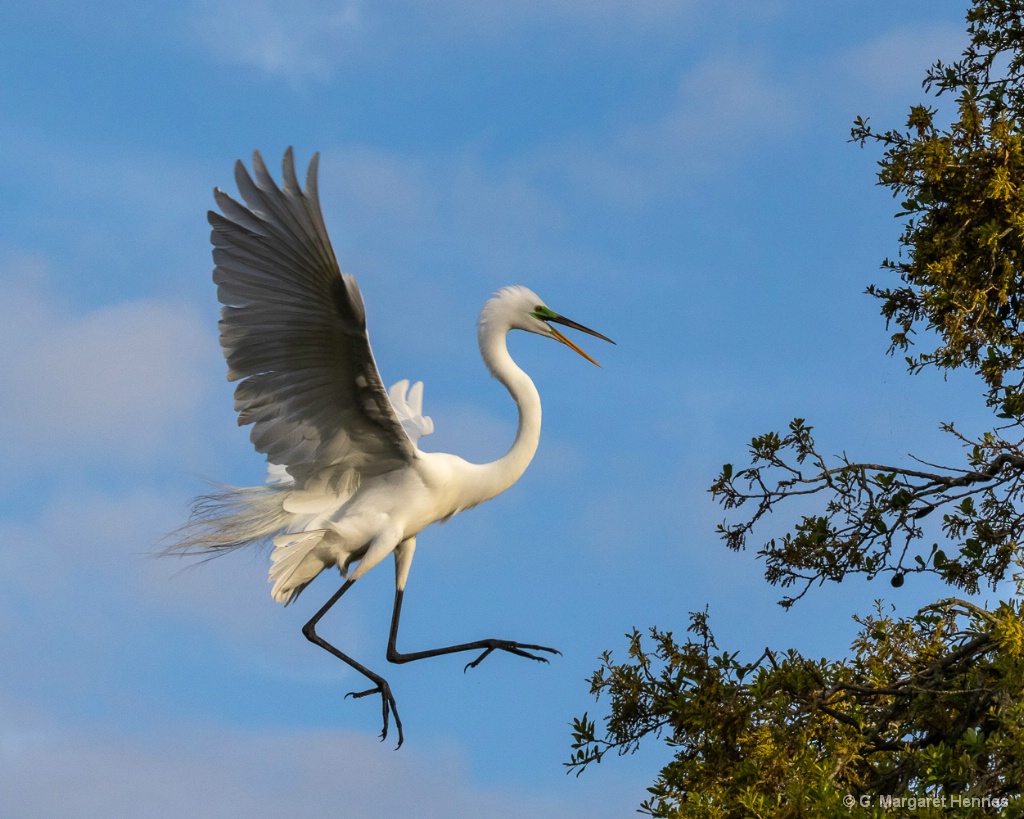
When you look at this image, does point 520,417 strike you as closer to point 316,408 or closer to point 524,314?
point 524,314

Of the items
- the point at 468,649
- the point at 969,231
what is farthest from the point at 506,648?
the point at 969,231

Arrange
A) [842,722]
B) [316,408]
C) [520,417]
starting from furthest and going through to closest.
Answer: [520,417] → [316,408] → [842,722]

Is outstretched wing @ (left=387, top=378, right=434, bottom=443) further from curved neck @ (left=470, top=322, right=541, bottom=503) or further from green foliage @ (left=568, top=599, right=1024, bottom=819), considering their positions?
green foliage @ (left=568, top=599, right=1024, bottom=819)

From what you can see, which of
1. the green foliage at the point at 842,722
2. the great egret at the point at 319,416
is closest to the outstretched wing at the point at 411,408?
the great egret at the point at 319,416

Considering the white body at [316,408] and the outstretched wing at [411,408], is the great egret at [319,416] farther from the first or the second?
the outstretched wing at [411,408]

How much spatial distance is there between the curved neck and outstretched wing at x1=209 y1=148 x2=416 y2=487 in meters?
0.64

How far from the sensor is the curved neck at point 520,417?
614cm

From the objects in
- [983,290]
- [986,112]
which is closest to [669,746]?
[983,290]

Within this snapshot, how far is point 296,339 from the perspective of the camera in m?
5.08

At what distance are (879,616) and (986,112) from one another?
2524 mm

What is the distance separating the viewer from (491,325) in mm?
6207

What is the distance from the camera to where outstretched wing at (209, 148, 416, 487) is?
4676 mm

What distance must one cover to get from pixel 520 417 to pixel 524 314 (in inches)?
21.8

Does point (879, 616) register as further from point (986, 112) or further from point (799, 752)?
point (986, 112)
